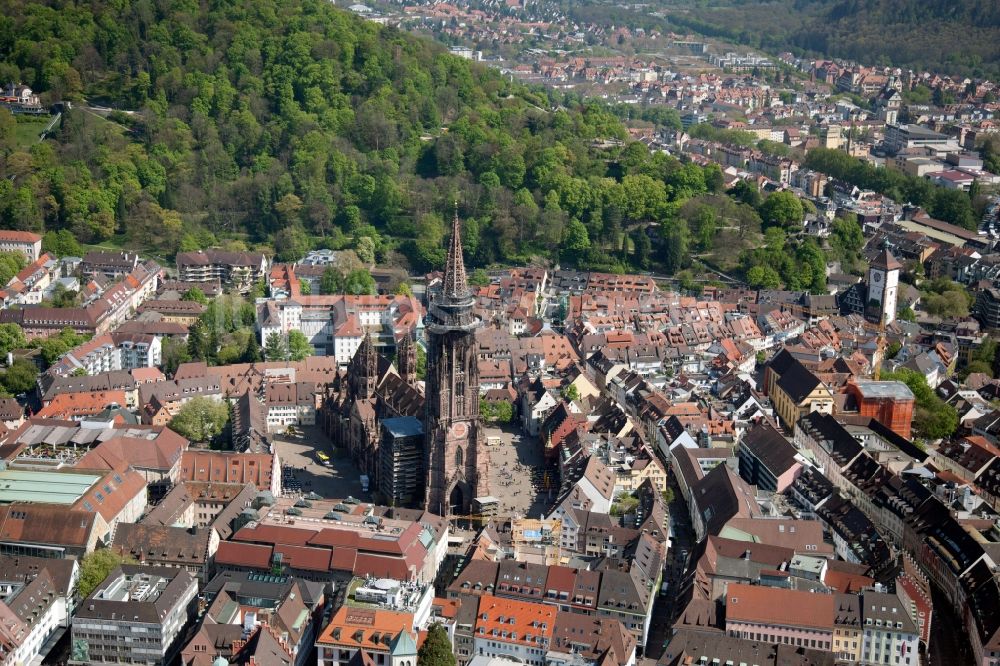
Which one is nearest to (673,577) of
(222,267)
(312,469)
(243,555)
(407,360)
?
(243,555)

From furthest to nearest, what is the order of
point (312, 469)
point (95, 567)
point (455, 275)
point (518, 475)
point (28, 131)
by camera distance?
point (28, 131) < point (312, 469) < point (518, 475) < point (455, 275) < point (95, 567)

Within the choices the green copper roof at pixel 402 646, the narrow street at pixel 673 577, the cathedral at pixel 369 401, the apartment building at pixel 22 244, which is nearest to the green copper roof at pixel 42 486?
the cathedral at pixel 369 401

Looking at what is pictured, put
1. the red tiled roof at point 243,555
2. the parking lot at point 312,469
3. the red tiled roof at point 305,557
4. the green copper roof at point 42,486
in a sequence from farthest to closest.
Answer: the parking lot at point 312,469 < the green copper roof at point 42,486 < the red tiled roof at point 243,555 < the red tiled roof at point 305,557

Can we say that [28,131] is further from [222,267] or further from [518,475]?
[518,475]

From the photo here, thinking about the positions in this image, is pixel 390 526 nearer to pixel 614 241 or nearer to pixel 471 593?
pixel 471 593

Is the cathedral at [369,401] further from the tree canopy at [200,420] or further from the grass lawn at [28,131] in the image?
the grass lawn at [28,131]
